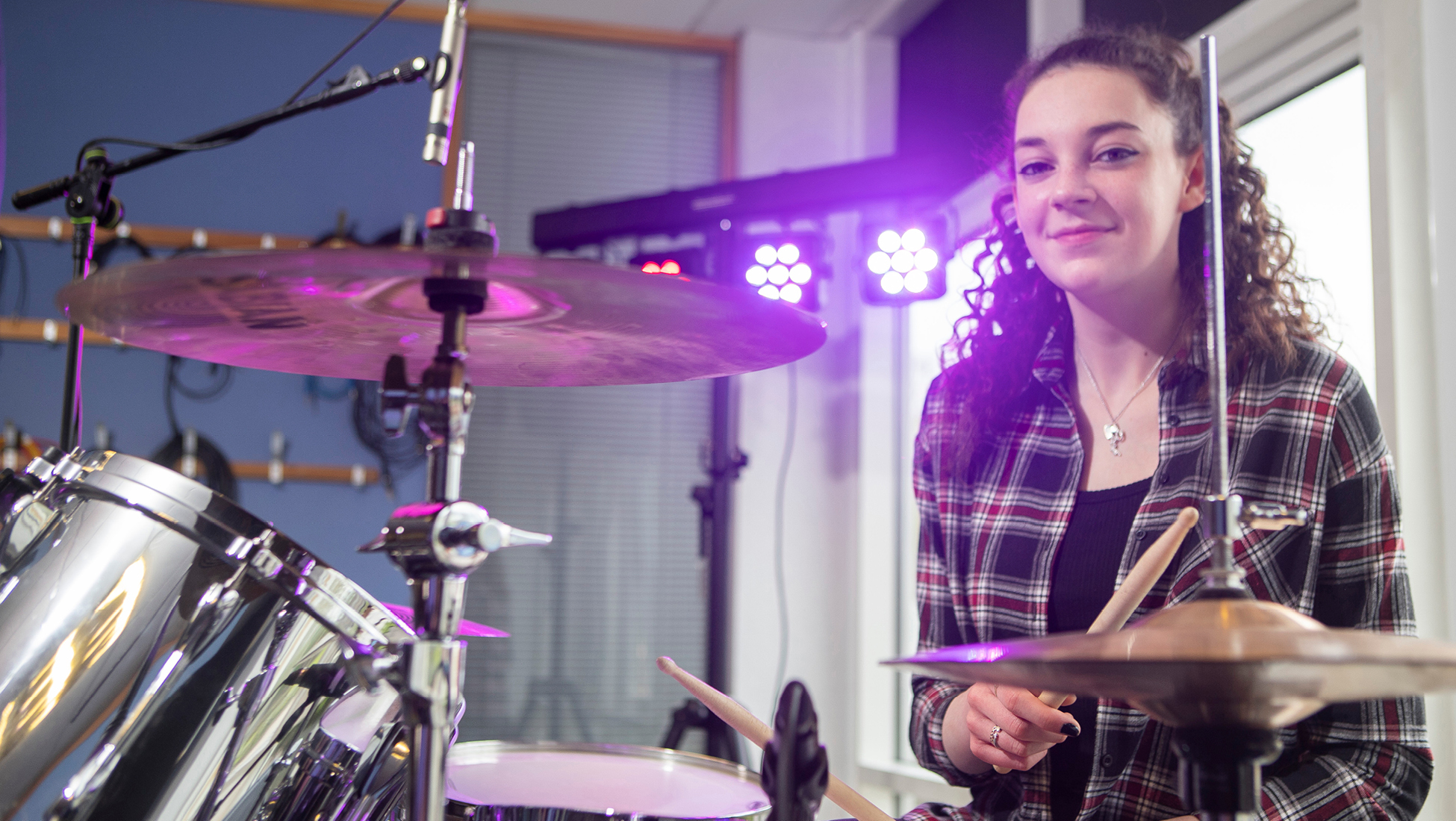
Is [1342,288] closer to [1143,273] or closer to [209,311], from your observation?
[1143,273]

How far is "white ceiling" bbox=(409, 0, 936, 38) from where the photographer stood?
335 centimetres

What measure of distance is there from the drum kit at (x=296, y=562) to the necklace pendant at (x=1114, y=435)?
1.98 ft

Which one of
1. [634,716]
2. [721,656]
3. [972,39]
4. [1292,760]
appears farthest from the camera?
[634,716]

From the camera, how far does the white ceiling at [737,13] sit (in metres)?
3.35

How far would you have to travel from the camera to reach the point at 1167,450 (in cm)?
120

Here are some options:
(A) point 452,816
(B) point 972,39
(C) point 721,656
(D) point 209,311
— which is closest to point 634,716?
(C) point 721,656

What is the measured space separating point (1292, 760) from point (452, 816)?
2.66 feet

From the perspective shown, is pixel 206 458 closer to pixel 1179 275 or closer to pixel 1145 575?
pixel 1179 275

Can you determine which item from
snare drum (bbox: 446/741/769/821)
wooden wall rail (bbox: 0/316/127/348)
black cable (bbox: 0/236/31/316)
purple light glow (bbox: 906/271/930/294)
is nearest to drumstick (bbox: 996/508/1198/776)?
snare drum (bbox: 446/741/769/821)

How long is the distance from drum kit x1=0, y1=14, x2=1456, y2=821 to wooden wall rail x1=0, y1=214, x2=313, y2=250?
2427 mm

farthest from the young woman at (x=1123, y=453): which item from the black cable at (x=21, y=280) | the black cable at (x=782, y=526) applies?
the black cable at (x=21, y=280)

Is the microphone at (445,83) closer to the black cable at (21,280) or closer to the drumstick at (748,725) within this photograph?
the drumstick at (748,725)

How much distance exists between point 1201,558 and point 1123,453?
0.64ft

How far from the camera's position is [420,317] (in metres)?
0.81
